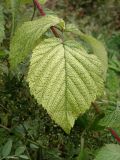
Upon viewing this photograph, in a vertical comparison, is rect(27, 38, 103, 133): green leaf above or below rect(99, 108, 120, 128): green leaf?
above

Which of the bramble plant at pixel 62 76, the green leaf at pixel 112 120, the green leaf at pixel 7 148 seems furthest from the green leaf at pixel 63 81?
the green leaf at pixel 7 148

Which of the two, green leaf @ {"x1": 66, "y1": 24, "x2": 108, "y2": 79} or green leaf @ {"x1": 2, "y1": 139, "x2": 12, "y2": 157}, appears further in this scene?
green leaf @ {"x1": 2, "y1": 139, "x2": 12, "y2": 157}

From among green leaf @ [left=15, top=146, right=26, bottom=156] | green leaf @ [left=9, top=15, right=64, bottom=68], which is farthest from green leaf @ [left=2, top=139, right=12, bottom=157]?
green leaf @ [left=9, top=15, right=64, bottom=68]

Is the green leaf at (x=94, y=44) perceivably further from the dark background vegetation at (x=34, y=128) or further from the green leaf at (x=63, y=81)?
the dark background vegetation at (x=34, y=128)

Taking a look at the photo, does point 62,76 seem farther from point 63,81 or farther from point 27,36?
point 27,36

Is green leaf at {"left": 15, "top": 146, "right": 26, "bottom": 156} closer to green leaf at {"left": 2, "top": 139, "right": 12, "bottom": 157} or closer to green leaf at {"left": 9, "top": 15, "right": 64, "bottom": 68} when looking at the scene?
green leaf at {"left": 2, "top": 139, "right": 12, "bottom": 157}

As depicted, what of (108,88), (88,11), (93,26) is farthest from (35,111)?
(88,11)
